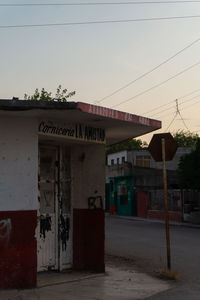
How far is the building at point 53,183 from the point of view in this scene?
26.4 feet

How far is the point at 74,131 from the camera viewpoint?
9492mm

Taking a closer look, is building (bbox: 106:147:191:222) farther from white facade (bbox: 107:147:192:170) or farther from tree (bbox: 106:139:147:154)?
tree (bbox: 106:139:147:154)

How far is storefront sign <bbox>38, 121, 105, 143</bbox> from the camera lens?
8.83m

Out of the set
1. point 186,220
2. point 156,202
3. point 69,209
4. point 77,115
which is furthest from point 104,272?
point 156,202

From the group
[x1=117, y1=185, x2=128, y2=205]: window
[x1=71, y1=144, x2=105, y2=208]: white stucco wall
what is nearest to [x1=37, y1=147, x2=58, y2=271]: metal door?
[x1=71, y1=144, x2=105, y2=208]: white stucco wall

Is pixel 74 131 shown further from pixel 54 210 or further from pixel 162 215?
pixel 162 215

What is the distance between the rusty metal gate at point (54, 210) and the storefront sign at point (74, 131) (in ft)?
2.62

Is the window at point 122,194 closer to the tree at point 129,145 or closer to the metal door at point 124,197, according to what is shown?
the metal door at point 124,197

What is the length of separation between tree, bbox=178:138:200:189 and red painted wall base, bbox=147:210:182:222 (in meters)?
3.25

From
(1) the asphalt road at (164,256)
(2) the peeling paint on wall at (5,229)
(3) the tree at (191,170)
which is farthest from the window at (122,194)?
(2) the peeling paint on wall at (5,229)

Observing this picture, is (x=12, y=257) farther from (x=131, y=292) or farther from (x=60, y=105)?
(x=60, y=105)

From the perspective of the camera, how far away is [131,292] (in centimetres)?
802

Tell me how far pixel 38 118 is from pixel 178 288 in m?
4.02

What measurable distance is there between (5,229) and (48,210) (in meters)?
2.03
